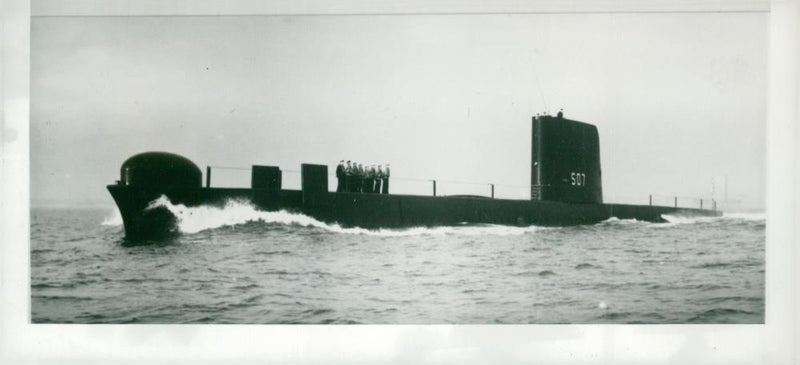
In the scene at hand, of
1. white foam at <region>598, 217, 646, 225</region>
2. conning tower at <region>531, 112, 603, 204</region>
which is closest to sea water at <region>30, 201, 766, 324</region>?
white foam at <region>598, 217, 646, 225</region>

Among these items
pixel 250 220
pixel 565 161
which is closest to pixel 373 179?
pixel 250 220

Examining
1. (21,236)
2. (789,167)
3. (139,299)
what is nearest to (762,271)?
(789,167)

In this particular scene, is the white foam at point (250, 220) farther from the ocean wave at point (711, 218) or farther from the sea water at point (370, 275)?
the ocean wave at point (711, 218)

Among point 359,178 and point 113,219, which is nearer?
point 113,219

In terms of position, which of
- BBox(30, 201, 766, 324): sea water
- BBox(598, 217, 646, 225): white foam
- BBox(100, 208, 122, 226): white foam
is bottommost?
BBox(30, 201, 766, 324): sea water

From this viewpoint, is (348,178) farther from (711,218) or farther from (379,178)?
(711,218)

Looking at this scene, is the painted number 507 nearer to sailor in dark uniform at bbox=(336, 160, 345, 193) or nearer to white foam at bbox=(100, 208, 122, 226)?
sailor in dark uniform at bbox=(336, 160, 345, 193)

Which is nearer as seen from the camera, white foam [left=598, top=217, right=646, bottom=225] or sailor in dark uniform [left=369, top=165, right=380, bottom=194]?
sailor in dark uniform [left=369, top=165, right=380, bottom=194]
